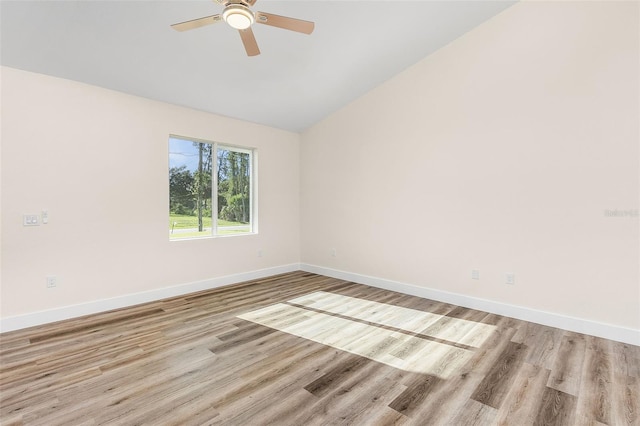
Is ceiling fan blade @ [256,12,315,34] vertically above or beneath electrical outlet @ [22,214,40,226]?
above

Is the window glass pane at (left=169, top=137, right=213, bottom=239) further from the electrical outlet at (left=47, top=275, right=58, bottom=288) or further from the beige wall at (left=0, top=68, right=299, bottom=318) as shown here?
the electrical outlet at (left=47, top=275, right=58, bottom=288)

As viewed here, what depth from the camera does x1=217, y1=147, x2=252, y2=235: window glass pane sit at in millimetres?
4887

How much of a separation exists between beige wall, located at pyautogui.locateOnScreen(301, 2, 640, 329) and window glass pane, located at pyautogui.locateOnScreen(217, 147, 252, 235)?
6.30 feet

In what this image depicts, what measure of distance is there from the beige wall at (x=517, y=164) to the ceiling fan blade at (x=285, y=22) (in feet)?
7.73

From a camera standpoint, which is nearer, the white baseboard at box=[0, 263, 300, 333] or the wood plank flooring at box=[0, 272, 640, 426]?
the wood plank flooring at box=[0, 272, 640, 426]

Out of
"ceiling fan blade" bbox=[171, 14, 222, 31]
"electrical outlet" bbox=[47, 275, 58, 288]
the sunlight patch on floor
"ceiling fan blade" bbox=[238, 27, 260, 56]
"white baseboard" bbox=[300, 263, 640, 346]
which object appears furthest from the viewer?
"electrical outlet" bbox=[47, 275, 58, 288]

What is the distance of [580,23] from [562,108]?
0.82 meters

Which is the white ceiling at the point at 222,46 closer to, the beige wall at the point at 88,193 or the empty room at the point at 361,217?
the empty room at the point at 361,217

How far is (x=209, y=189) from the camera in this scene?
15.5 feet

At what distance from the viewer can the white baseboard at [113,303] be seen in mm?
3119

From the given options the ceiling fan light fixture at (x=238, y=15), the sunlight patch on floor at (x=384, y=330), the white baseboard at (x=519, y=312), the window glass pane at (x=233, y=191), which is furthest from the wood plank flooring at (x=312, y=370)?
the ceiling fan light fixture at (x=238, y=15)

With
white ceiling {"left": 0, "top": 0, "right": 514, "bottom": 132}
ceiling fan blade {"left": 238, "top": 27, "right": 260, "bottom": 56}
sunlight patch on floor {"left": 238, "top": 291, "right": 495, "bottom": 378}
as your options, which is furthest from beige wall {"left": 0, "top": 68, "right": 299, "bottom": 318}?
ceiling fan blade {"left": 238, "top": 27, "right": 260, "bottom": 56}

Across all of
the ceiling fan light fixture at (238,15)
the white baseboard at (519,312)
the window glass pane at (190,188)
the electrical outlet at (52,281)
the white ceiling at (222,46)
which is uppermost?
the white ceiling at (222,46)

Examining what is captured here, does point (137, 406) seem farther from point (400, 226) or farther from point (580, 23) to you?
point (580, 23)
